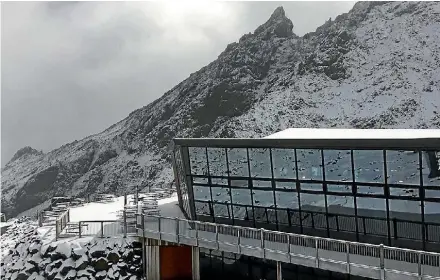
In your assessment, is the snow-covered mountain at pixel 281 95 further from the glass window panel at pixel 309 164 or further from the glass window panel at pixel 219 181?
the glass window panel at pixel 309 164

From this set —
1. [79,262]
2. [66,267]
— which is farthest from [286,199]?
[66,267]

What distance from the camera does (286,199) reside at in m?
21.3

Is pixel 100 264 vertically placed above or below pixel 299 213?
below

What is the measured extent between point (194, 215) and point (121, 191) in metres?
53.4

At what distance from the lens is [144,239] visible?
76.6ft

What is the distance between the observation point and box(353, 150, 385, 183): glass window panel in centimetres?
1839

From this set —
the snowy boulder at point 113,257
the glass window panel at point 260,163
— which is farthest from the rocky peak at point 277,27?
the snowy boulder at point 113,257

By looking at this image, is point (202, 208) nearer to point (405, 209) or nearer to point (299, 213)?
point (299, 213)

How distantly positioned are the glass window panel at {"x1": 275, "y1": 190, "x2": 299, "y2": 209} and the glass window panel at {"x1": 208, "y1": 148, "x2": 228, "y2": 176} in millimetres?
3001

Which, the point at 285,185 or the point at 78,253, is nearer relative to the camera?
the point at 285,185

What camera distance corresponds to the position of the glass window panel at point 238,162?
2223 cm

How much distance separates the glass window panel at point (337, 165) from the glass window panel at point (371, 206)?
1045 mm

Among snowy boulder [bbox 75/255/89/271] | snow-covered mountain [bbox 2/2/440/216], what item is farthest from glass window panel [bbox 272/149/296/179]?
snow-covered mountain [bbox 2/2/440/216]

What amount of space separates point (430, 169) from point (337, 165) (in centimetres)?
365
